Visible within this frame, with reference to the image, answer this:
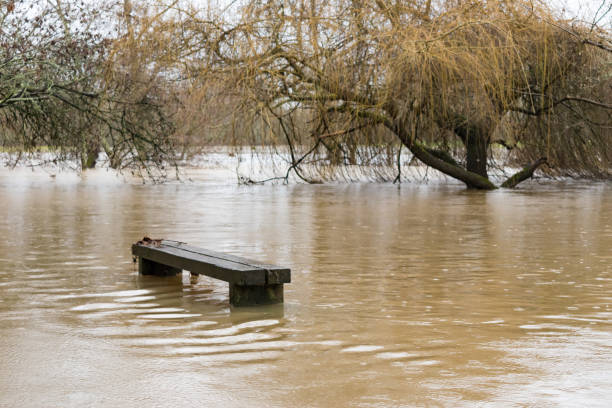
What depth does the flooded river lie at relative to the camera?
401cm

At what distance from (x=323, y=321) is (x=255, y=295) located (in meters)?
0.65

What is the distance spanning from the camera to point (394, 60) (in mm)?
17078

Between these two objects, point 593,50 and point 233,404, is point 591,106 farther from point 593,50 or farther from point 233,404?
point 233,404

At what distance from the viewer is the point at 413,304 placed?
6.11 m

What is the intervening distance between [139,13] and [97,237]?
28.4 feet

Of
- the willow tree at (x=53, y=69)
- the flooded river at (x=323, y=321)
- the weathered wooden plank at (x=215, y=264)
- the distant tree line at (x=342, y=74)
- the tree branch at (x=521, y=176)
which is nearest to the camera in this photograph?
the flooded river at (x=323, y=321)

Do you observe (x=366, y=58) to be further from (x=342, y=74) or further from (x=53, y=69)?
(x=53, y=69)

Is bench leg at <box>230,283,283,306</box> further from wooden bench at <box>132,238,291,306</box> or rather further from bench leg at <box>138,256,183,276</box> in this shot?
bench leg at <box>138,256,183,276</box>

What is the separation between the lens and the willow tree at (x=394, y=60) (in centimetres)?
1698

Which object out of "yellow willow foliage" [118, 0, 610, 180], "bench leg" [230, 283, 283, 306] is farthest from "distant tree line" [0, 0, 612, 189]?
"bench leg" [230, 283, 283, 306]

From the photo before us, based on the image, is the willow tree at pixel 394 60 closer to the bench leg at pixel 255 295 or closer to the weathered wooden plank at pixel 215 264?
the weathered wooden plank at pixel 215 264

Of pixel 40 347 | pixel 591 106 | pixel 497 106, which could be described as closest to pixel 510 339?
pixel 40 347

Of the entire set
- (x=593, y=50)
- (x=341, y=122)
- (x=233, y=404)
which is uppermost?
(x=593, y=50)

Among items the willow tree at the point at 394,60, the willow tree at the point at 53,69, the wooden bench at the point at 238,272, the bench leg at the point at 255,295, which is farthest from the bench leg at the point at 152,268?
the willow tree at the point at 394,60
